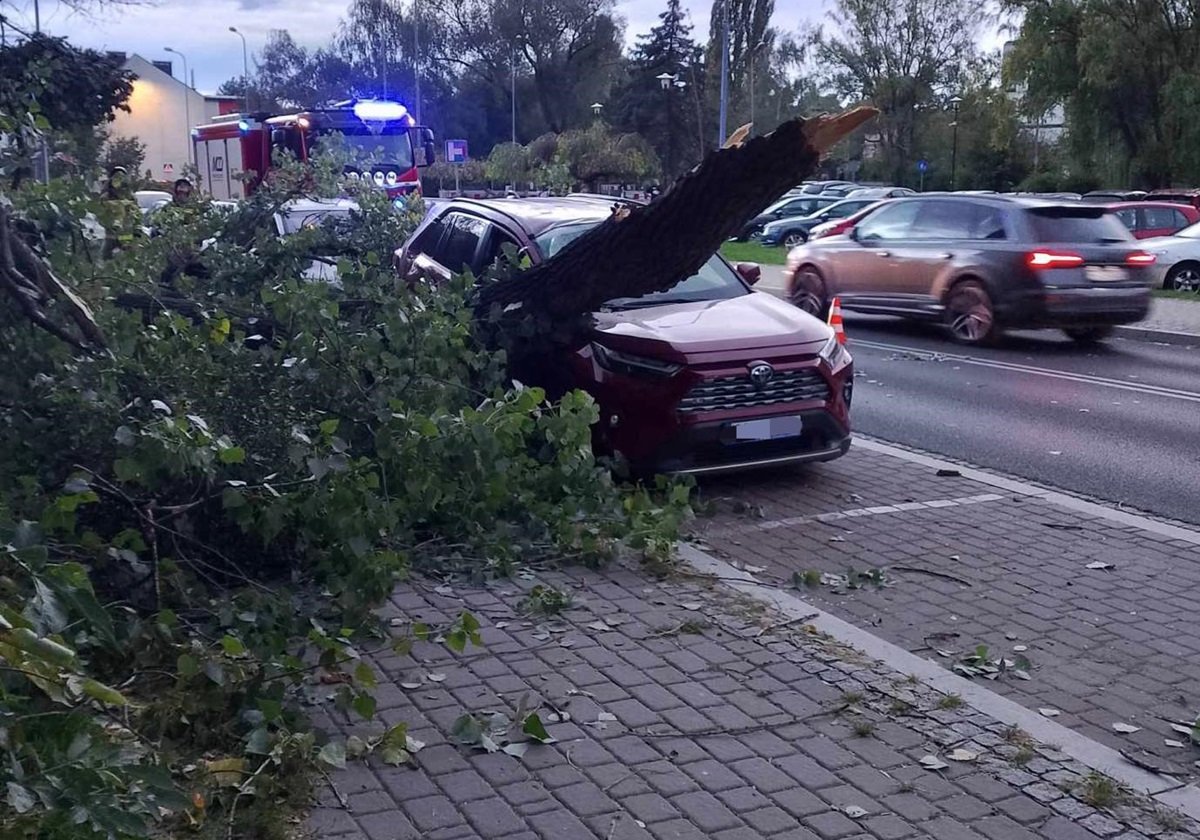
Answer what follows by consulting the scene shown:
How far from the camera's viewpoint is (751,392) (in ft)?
26.5

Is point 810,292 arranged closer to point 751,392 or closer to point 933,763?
point 751,392

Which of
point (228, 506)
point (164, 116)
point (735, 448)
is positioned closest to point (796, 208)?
point (164, 116)

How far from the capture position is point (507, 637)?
5656 millimetres

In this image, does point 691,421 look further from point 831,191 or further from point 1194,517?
point 831,191

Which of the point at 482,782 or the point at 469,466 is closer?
the point at 482,782

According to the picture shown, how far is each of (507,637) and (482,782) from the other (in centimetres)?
133

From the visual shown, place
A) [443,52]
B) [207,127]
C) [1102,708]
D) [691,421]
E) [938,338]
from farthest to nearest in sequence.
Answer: [443,52] → [207,127] → [938,338] → [691,421] → [1102,708]

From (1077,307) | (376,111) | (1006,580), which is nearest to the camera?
(1006,580)

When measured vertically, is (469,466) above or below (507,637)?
above

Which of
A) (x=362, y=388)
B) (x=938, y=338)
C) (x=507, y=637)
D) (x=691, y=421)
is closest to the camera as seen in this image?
(x=507, y=637)

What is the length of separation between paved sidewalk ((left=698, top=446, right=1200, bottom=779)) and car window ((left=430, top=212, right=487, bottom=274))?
251 centimetres

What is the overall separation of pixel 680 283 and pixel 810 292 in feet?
32.3

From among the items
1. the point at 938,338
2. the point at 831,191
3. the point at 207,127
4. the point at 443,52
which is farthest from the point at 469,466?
the point at 443,52

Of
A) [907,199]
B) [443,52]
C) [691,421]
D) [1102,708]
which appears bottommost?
[1102,708]
